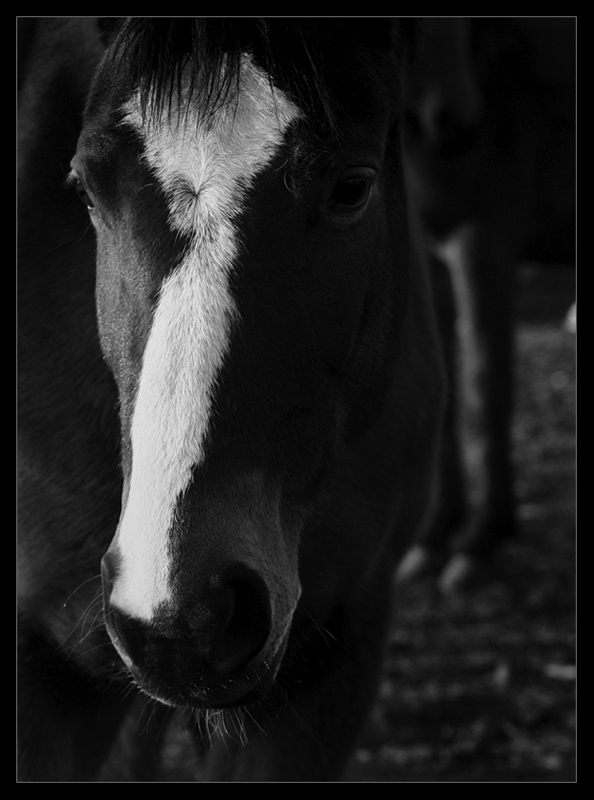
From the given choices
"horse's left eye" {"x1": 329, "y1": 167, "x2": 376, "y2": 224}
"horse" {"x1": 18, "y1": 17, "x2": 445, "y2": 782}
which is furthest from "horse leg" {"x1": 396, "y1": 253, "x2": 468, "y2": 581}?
"horse's left eye" {"x1": 329, "y1": 167, "x2": 376, "y2": 224}

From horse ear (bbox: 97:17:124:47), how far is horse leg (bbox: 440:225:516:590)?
279 centimetres

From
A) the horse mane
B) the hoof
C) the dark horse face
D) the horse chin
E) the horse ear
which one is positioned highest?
the horse ear

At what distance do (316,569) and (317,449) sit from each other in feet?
1.31

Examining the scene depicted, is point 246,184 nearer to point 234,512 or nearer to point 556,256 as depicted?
point 234,512

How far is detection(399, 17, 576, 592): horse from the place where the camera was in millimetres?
3977

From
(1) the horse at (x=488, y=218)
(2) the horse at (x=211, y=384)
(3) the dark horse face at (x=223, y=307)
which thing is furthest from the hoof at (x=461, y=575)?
(3) the dark horse face at (x=223, y=307)

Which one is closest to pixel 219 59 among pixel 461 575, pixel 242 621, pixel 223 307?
pixel 223 307

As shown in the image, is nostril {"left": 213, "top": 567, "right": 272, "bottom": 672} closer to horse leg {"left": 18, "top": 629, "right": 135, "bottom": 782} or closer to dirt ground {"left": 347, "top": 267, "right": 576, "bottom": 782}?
horse leg {"left": 18, "top": 629, "right": 135, "bottom": 782}

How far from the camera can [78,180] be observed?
1455 millimetres

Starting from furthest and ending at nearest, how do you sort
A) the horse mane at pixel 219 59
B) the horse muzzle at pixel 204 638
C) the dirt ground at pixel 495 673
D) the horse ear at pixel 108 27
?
the dirt ground at pixel 495 673 < the horse ear at pixel 108 27 < the horse mane at pixel 219 59 < the horse muzzle at pixel 204 638

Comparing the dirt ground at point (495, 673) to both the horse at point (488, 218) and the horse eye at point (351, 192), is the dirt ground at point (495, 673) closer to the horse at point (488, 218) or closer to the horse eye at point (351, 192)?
the horse at point (488, 218)

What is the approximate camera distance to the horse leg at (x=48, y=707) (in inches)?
65.4

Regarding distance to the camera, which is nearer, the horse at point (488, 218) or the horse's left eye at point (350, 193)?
the horse's left eye at point (350, 193)
